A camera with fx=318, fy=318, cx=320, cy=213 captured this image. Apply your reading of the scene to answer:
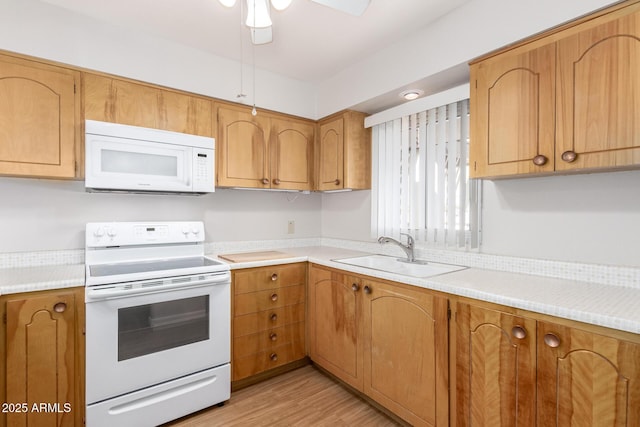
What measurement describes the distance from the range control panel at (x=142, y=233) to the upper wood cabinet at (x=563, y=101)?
198 centimetres

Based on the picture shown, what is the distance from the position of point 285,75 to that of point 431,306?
90.3 inches

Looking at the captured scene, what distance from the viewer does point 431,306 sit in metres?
1.64

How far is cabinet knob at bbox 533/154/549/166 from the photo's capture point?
4.87 ft

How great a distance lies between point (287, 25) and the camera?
2074 mm

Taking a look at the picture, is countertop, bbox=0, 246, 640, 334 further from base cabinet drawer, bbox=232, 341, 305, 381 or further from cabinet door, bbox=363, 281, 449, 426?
base cabinet drawer, bbox=232, 341, 305, 381

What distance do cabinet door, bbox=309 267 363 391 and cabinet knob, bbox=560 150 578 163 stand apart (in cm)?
125

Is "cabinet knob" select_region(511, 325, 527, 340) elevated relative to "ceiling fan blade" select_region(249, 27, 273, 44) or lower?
lower

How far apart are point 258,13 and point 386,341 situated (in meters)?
1.88

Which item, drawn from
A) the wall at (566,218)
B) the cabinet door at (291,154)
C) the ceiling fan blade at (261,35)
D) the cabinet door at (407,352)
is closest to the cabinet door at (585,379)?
the cabinet door at (407,352)

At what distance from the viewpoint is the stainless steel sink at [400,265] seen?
6.61ft

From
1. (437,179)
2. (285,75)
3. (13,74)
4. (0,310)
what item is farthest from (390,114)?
(0,310)

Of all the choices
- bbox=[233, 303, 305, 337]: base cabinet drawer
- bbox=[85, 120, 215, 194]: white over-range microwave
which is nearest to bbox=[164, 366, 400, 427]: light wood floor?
bbox=[233, 303, 305, 337]: base cabinet drawer

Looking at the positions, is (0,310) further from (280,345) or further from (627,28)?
(627,28)

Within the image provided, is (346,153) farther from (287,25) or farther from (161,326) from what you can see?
(161,326)
